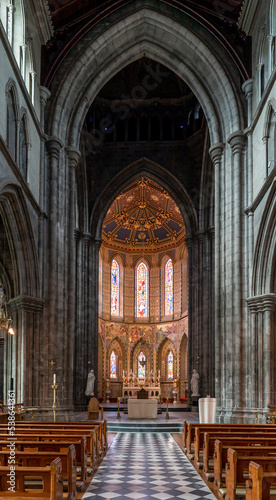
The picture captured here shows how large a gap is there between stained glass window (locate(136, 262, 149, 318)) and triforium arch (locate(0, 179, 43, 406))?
23.9 m

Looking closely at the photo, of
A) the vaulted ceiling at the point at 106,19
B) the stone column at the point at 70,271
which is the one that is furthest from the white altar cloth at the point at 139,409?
the vaulted ceiling at the point at 106,19

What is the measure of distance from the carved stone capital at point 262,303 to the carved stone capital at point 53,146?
349 inches

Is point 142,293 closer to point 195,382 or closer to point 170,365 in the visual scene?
point 170,365

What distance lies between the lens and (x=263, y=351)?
1847 cm

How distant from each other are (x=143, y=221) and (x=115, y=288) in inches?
217

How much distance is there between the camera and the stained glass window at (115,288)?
4269cm

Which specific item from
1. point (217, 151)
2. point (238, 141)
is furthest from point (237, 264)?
point (217, 151)

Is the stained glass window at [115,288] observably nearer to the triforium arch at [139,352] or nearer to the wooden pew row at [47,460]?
the triforium arch at [139,352]

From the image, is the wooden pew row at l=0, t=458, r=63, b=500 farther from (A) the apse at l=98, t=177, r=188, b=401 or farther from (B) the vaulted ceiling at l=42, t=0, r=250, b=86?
(A) the apse at l=98, t=177, r=188, b=401

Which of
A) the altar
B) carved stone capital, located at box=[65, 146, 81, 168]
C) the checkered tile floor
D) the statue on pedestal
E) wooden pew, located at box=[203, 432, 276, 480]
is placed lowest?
the altar

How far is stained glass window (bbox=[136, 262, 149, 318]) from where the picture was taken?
4344 cm

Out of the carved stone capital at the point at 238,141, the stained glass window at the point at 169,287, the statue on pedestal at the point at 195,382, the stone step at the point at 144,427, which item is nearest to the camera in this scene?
the stone step at the point at 144,427

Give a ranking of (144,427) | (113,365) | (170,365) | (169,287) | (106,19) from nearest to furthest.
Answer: (144,427) → (106,19) → (170,365) → (113,365) → (169,287)

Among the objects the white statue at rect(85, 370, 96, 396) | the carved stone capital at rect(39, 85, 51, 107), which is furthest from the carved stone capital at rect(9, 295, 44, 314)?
the white statue at rect(85, 370, 96, 396)
